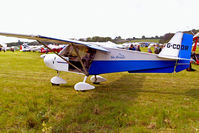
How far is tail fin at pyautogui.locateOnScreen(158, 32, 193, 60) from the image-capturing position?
5.39 metres

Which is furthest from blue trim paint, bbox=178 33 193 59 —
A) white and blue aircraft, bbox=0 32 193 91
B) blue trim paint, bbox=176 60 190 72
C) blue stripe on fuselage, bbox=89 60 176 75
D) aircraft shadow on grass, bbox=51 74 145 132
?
aircraft shadow on grass, bbox=51 74 145 132

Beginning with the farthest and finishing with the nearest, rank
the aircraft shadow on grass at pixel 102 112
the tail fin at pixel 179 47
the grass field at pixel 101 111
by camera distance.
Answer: the tail fin at pixel 179 47 < the aircraft shadow on grass at pixel 102 112 < the grass field at pixel 101 111

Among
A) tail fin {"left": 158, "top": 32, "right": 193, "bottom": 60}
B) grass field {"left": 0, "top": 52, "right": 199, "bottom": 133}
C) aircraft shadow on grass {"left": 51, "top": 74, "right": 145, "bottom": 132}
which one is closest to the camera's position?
grass field {"left": 0, "top": 52, "right": 199, "bottom": 133}

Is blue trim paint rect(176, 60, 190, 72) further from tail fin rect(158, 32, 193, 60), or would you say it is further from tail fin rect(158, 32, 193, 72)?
tail fin rect(158, 32, 193, 60)

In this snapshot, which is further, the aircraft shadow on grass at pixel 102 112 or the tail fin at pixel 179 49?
the tail fin at pixel 179 49

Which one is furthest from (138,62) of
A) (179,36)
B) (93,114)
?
(93,114)

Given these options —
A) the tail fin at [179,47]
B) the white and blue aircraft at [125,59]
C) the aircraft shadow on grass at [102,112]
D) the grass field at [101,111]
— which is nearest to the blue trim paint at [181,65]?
the white and blue aircraft at [125,59]

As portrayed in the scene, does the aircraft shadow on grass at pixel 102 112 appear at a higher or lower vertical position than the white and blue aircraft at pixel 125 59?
lower

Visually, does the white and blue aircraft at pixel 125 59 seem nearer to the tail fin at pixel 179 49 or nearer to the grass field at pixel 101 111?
the tail fin at pixel 179 49

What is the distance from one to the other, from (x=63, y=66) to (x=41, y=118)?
3.10m

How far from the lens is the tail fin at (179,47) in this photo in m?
5.39

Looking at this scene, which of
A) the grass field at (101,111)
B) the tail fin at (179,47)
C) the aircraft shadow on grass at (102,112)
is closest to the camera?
the grass field at (101,111)

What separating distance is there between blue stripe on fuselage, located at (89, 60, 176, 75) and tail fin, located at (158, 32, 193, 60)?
0.25 metres

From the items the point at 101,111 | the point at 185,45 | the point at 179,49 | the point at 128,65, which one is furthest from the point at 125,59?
the point at 101,111
